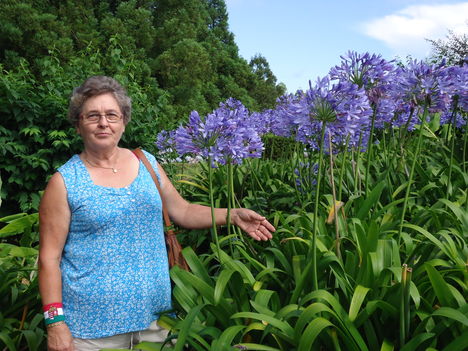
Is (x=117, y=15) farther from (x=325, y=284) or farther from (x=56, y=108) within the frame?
(x=325, y=284)

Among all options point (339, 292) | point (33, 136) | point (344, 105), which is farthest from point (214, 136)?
point (33, 136)

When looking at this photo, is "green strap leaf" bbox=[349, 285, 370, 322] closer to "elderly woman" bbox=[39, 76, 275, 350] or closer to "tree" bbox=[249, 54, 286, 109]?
"elderly woman" bbox=[39, 76, 275, 350]

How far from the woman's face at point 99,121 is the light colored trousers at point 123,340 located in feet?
2.69

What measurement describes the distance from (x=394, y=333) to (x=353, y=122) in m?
0.87

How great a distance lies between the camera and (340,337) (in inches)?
79.9

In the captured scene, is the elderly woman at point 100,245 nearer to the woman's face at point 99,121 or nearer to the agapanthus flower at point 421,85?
the woman's face at point 99,121

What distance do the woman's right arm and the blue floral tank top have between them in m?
0.03

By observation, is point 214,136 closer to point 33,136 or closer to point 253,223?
point 253,223

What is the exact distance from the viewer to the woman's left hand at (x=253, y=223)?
2.45 metres

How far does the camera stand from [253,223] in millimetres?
2504

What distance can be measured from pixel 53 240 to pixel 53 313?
0.29 metres

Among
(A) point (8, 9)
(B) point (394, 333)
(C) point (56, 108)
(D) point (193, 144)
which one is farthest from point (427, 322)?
(A) point (8, 9)

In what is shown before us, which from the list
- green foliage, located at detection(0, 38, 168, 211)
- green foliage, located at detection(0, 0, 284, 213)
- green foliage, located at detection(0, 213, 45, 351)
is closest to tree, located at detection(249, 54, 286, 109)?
green foliage, located at detection(0, 0, 284, 213)

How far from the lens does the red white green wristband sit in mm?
2098
